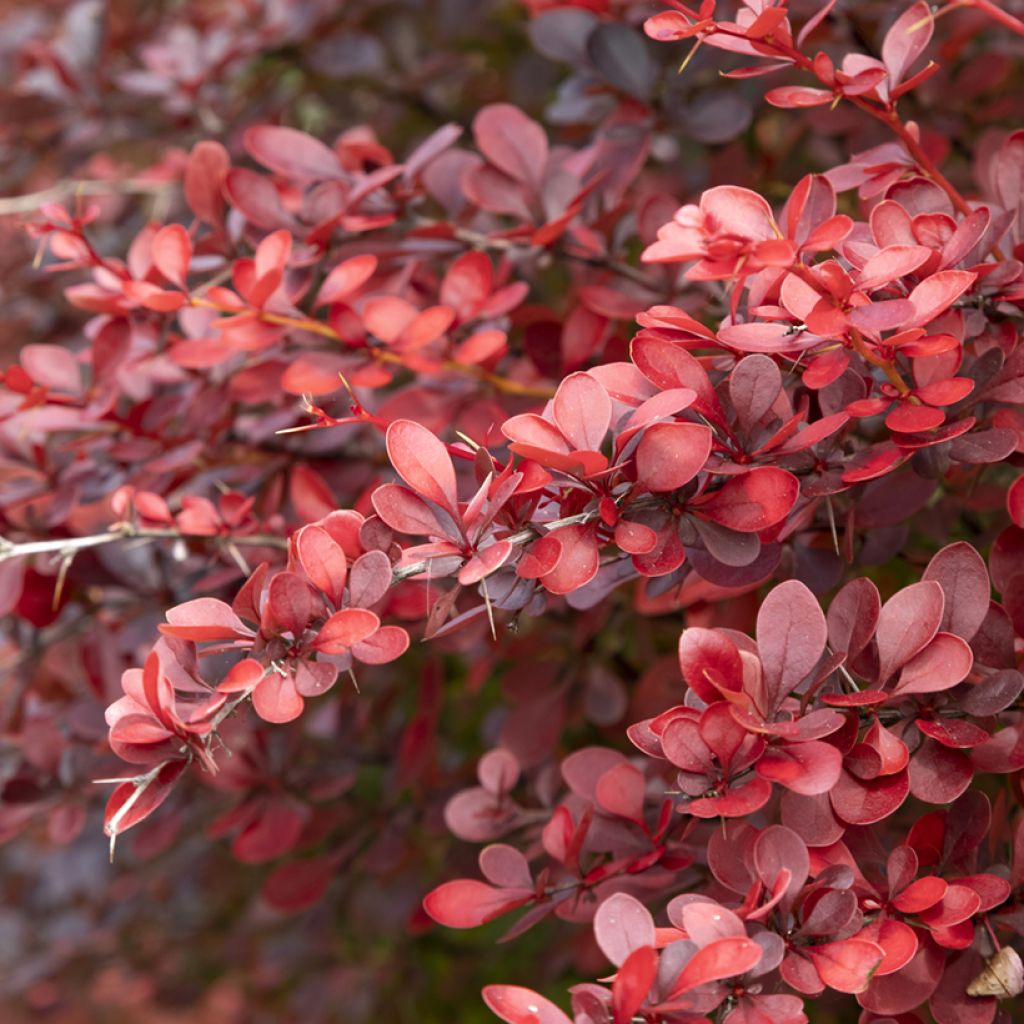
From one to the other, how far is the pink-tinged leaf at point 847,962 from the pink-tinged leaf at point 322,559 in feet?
0.97

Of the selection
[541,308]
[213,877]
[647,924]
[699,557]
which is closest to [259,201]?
[541,308]

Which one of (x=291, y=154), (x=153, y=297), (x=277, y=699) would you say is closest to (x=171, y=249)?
(x=153, y=297)

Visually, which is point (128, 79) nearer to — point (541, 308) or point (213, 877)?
point (541, 308)

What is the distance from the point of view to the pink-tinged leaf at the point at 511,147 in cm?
90

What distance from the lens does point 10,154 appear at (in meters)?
1.38

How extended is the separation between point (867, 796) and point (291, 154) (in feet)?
2.13

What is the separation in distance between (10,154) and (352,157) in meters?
0.69

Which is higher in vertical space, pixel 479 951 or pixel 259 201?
pixel 259 201

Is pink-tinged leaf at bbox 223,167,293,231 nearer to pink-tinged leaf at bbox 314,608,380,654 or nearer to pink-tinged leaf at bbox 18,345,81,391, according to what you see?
pink-tinged leaf at bbox 18,345,81,391

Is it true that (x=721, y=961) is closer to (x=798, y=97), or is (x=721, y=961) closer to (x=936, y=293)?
(x=936, y=293)

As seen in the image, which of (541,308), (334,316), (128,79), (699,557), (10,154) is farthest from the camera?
(10,154)

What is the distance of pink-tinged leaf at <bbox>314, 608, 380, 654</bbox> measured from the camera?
542 millimetres

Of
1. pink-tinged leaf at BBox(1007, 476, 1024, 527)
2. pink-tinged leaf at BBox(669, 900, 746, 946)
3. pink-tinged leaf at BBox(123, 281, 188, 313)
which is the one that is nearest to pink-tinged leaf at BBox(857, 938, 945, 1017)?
pink-tinged leaf at BBox(669, 900, 746, 946)

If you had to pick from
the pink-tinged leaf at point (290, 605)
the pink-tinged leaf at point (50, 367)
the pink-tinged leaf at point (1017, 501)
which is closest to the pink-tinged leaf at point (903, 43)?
the pink-tinged leaf at point (1017, 501)
